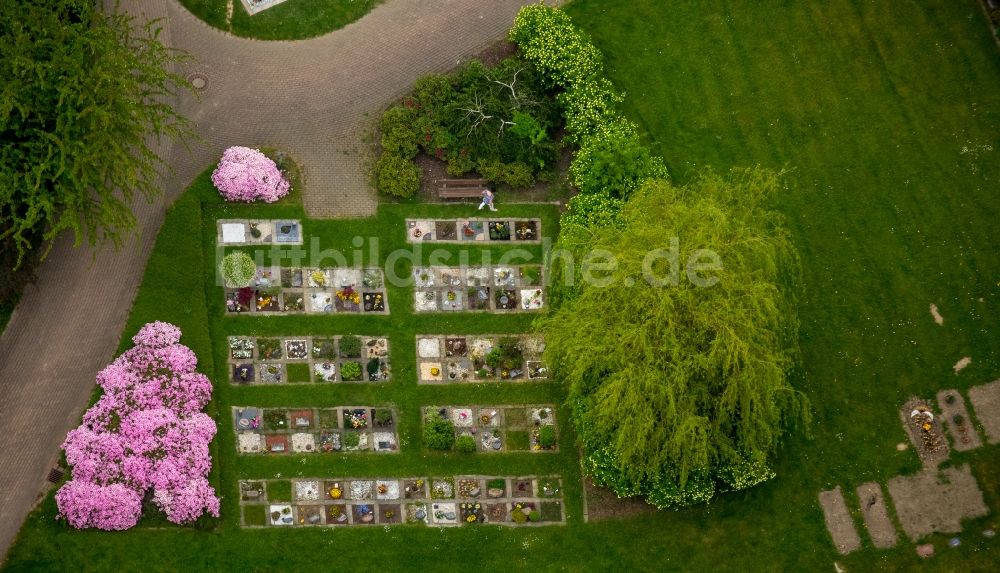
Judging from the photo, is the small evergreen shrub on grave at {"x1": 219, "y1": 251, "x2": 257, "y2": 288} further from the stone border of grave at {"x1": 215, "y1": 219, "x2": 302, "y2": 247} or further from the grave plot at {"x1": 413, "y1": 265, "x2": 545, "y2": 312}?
the grave plot at {"x1": 413, "y1": 265, "x2": 545, "y2": 312}

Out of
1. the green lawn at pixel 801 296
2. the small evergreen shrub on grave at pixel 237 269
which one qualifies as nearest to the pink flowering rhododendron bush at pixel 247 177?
the green lawn at pixel 801 296

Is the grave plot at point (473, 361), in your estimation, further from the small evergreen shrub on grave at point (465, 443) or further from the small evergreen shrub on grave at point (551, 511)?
the small evergreen shrub on grave at point (551, 511)

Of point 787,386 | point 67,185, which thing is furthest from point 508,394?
point 67,185

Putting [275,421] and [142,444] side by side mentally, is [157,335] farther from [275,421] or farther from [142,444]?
[275,421]

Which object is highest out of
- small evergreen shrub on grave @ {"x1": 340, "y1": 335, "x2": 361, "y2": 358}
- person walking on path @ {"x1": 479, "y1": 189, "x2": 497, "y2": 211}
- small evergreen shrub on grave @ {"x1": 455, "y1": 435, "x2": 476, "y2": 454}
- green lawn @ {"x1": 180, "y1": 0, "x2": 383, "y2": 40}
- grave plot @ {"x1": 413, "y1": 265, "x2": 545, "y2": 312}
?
green lawn @ {"x1": 180, "y1": 0, "x2": 383, "y2": 40}

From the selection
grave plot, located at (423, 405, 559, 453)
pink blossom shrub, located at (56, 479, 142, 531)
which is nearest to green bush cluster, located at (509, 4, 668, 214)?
grave plot, located at (423, 405, 559, 453)

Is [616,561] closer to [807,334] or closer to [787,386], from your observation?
[787,386]

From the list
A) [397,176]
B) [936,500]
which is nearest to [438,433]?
[397,176]
